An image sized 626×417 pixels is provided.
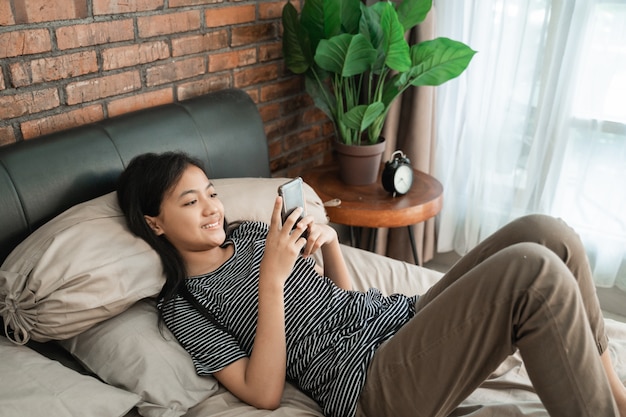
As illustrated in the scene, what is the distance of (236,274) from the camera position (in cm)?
137

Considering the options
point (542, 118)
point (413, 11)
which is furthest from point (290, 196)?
point (542, 118)

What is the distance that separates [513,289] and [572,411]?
226 millimetres

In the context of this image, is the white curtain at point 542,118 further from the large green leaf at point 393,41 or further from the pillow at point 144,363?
the pillow at point 144,363

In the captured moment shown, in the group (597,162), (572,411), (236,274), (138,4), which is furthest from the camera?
(597,162)

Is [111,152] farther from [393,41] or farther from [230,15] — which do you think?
[393,41]

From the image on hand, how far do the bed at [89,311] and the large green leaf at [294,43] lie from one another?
693 millimetres

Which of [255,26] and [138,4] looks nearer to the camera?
[138,4]

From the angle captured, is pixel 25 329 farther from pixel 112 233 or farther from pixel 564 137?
pixel 564 137

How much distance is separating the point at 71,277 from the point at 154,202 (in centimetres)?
27

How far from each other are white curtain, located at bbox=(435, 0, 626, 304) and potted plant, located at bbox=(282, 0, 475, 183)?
348mm

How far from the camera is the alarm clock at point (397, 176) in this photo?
1.97 m

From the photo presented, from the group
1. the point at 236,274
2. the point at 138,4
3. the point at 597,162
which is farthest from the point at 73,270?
the point at 597,162

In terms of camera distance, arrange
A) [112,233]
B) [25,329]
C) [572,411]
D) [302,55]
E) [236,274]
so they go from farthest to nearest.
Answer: [302,55]
[236,274]
[112,233]
[25,329]
[572,411]

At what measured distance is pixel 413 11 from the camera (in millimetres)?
1950
